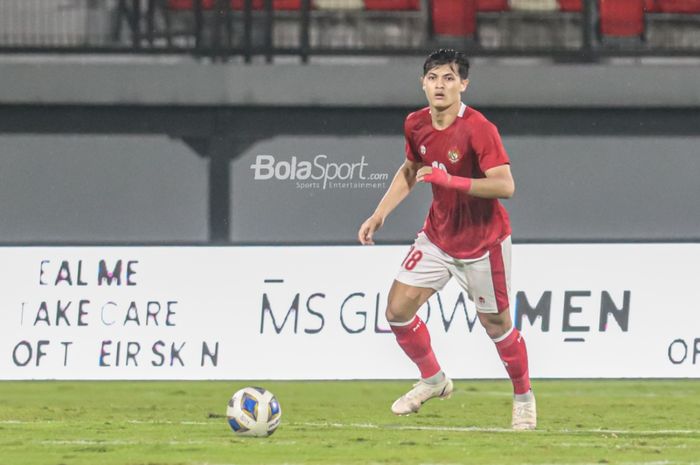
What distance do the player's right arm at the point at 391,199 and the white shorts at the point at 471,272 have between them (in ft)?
0.76

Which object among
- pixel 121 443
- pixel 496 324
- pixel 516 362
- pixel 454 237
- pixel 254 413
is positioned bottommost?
pixel 121 443

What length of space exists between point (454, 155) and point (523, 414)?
1361 millimetres

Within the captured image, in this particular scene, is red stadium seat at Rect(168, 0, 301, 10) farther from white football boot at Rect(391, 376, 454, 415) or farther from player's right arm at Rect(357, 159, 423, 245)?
white football boot at Rect(391, 376, 454, 415)

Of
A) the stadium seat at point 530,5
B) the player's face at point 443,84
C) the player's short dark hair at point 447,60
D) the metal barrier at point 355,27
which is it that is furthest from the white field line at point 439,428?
the stadium seat at point 530,5

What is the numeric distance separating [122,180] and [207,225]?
1070mm

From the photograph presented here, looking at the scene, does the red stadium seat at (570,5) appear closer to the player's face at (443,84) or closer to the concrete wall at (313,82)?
the concrete wall at (313,82)

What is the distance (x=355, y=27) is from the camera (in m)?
15.6

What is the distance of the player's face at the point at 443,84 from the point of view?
292 inches

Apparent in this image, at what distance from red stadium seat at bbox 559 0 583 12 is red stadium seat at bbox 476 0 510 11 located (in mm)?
570

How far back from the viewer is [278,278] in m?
11.0

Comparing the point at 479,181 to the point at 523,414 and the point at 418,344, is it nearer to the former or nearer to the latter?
the point at 418,344

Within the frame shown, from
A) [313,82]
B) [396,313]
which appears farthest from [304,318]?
[313,82]

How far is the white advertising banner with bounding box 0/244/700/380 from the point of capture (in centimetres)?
1077

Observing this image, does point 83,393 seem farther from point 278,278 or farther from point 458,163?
point 458,163
